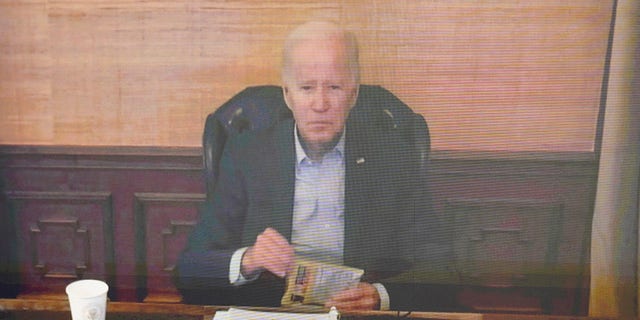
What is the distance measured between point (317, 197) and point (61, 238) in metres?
0.82

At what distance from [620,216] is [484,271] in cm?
44

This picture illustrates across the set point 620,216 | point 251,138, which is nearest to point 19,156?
point 251,138

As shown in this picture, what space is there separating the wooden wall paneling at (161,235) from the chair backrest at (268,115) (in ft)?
0.57

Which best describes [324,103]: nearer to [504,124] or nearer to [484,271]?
[504,124]

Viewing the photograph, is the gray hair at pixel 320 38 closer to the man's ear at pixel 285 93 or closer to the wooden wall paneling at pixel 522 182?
the man's ear at pixel 285 93

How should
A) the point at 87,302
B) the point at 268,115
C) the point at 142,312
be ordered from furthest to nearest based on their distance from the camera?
the point at 268,115, the point at 142,312, the point at 87,302

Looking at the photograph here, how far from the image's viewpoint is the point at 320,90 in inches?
69.3

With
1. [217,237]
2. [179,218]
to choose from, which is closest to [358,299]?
[217,237]

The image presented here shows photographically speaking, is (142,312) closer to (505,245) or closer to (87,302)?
(87,302)

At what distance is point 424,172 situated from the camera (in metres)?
1.79

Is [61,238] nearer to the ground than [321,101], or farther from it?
nearer to the ground

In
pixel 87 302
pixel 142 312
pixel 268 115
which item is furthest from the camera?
pixel 268 115

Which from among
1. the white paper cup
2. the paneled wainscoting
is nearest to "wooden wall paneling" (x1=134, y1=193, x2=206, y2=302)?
the paneled wainscoting

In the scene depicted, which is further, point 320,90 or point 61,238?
point 61,238
